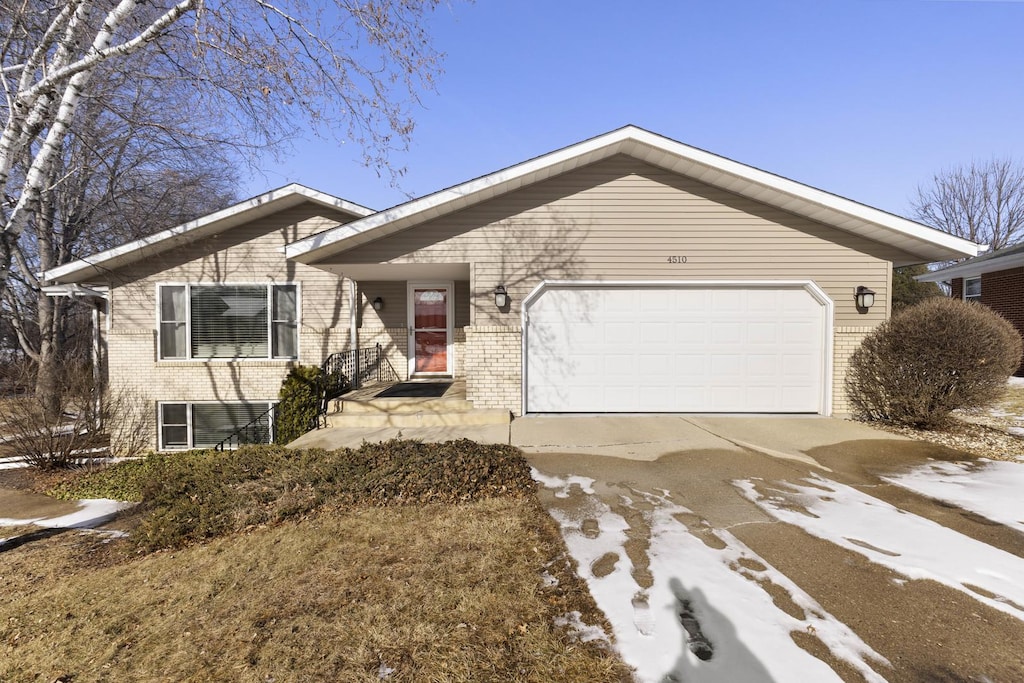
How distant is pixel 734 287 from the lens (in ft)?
26.8

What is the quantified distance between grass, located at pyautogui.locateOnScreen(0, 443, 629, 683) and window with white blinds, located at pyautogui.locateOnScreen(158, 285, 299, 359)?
19.8 ft

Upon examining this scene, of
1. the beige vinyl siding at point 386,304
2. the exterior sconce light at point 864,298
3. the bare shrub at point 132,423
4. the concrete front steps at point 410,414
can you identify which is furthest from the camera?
the beige vinyl siding at point 386,304

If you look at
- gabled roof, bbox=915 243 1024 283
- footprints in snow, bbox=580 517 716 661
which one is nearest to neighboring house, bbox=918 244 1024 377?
gabled roof, bbox=915 243 1024 283

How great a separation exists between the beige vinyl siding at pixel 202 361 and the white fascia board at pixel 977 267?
2158cm

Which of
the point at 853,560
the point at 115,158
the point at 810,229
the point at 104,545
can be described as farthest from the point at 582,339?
the point at 115,158

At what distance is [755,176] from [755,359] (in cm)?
323

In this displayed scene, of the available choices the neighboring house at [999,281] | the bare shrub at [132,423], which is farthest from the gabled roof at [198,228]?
the neighboring house at [999,281]

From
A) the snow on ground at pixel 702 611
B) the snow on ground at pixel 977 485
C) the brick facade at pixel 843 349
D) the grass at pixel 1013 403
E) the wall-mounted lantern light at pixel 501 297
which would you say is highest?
the wall-mounted lantern light at pixel 501 297

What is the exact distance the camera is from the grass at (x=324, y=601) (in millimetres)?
2418

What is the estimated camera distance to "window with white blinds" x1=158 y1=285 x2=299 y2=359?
10281mm

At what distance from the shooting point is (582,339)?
26.8ft

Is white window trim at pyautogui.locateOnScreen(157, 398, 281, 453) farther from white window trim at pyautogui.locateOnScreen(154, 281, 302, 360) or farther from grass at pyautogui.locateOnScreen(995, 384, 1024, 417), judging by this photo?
grass at pyautogui.locateOnScreen(995, 384, 1024, 417)

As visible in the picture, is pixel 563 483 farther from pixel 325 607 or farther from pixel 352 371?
pixel 352 371

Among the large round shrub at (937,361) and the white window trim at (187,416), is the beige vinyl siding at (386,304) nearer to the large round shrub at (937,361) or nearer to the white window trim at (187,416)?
the white window trim at (187,416)
